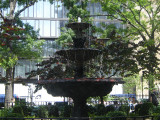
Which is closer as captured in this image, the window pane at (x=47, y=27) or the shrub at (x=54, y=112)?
the shrub at (x=54, y=112)

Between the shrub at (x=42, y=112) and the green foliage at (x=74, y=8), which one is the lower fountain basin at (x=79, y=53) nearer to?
the shrub at (x=42, y=112)

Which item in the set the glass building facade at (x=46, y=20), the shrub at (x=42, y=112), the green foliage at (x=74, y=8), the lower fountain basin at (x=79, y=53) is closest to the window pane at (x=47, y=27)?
the glass building facade at (x=46, y=20)

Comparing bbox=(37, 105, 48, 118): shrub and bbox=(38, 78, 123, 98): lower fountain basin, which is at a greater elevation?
bbox=(38, 78, 123, 98): lower fountain basin

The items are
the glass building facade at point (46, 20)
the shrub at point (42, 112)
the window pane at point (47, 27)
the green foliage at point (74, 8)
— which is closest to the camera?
the shrub at point (42, 112)

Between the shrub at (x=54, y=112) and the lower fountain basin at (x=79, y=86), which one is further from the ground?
the lower fountain basin at (x=79, y=86)

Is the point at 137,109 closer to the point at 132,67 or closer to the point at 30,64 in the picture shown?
the point at 132,67

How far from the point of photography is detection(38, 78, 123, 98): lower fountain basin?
381 inches

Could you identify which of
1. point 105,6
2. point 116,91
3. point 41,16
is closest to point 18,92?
point 41,16

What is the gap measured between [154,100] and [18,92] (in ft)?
98.4

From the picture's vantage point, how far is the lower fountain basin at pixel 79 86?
9.69 meters

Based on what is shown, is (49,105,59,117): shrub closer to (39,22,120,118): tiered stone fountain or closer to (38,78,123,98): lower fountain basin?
(39,22,120,118): tiered stone fountain

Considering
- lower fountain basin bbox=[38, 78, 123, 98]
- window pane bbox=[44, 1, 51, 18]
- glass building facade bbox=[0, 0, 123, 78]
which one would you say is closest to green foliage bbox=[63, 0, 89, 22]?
lower fountain basin bbox=[38, 78, 123, 98]

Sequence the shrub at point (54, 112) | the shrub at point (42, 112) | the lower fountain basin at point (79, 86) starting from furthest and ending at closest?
1. the shrub at point (54, 112)
2. the shrub at point (42, 112)
3. the lower fountain basin at point (79, 86)

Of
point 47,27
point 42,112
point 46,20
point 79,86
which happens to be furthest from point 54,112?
point 46,20
